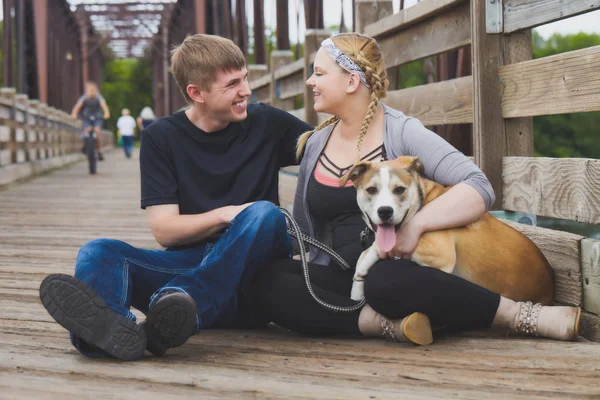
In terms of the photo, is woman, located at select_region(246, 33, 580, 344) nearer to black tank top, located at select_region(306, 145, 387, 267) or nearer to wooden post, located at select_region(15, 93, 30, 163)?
black tank top, located at select_region(306, 145, 387, 267)

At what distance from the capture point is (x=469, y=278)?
273cm

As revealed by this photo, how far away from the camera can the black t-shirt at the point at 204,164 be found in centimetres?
291

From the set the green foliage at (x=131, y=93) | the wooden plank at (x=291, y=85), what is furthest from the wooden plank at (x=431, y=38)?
the green foliage at (x=131, y=93)

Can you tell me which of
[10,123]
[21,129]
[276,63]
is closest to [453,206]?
[276,63]

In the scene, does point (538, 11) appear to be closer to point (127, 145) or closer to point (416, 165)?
point (416, 165)

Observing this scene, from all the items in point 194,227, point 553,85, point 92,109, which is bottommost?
point 194,227

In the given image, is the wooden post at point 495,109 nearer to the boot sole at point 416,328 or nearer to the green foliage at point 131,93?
the boot sole at point 416,328

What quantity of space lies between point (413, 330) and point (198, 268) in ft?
2.25

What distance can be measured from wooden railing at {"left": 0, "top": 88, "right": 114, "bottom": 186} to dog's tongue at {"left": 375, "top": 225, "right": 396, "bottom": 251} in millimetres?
8894

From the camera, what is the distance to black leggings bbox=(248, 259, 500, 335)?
2574 mm

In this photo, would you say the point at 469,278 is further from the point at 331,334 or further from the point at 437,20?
the point at 437,20

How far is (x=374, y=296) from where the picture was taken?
2.62 metres

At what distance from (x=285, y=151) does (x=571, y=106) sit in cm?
104

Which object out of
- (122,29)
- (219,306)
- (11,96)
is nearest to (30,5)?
(11,96)
